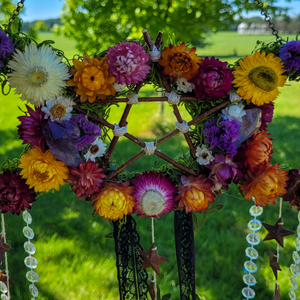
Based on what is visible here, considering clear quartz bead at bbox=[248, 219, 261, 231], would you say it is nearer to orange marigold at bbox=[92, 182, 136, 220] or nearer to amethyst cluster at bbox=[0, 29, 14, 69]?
orange marigold at bbox=[92, 182, 136, 220]

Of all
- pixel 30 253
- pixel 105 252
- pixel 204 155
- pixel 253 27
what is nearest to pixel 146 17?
pixel 105 252

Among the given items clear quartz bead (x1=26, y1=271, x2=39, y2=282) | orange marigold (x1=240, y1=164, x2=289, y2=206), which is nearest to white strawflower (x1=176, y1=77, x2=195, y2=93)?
orange marigold (x1=240, y1=164, x2=289, y2=206)

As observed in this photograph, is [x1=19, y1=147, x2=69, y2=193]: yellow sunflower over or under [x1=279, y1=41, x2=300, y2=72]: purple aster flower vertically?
under

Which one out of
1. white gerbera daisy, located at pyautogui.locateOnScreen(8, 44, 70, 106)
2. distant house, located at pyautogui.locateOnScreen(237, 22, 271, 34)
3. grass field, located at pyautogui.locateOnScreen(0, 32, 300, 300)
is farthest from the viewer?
distant house, located at pyautogui.locateOnScreen(237, 22, 271, 34)

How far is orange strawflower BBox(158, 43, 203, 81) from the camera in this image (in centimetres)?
92

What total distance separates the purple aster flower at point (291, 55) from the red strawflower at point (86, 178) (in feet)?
2.20

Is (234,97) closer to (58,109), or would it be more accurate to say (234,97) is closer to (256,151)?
(256,151)

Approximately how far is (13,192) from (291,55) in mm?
968

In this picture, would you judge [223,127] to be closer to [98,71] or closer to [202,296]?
[98,71]

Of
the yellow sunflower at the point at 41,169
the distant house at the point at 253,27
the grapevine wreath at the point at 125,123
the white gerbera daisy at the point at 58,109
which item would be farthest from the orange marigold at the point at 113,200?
the distant house at the point at 253,27

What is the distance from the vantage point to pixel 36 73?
2.84ft

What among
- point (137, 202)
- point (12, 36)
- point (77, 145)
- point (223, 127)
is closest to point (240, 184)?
point (223, 127)

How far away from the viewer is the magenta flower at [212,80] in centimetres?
94

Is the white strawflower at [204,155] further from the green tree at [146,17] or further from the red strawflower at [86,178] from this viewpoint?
the green tree at [146,17]
